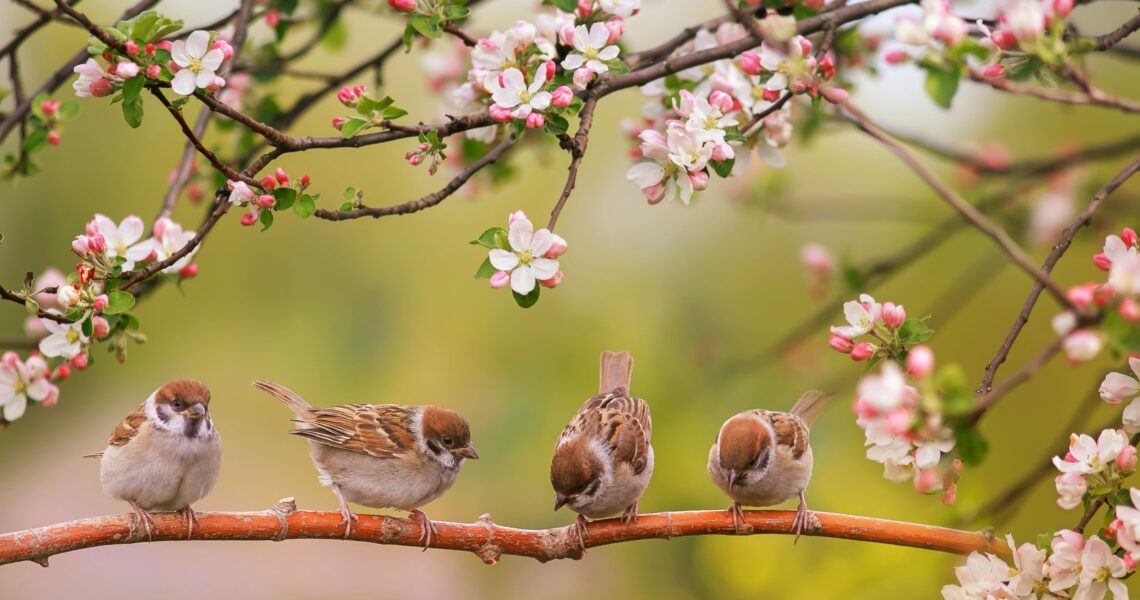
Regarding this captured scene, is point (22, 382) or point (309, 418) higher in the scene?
point (22, 382)

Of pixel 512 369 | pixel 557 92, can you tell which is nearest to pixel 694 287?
pixel 512 369

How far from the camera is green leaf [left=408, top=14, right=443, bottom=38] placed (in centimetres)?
231

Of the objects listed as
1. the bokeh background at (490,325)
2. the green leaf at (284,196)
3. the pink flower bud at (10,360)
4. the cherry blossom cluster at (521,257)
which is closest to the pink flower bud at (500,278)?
the cherry blossom cluster at (521,257)

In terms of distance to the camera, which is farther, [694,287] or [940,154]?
[694,287]

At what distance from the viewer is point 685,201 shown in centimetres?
238

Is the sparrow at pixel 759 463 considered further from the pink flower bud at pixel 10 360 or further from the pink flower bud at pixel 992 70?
the pink flower bud at pixel 10 360

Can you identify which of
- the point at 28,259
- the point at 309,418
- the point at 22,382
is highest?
the point at 22,382

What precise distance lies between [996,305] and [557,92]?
4.00m

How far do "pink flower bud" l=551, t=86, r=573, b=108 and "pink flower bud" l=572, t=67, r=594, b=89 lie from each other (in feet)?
0.34

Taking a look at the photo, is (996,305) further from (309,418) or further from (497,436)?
(309,418)

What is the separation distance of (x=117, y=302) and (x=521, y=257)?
84 cm

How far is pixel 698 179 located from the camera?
2.36 metres

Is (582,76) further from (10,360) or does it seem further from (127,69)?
(10,360)

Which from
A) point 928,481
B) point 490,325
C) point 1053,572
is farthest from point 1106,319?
point 490,325
